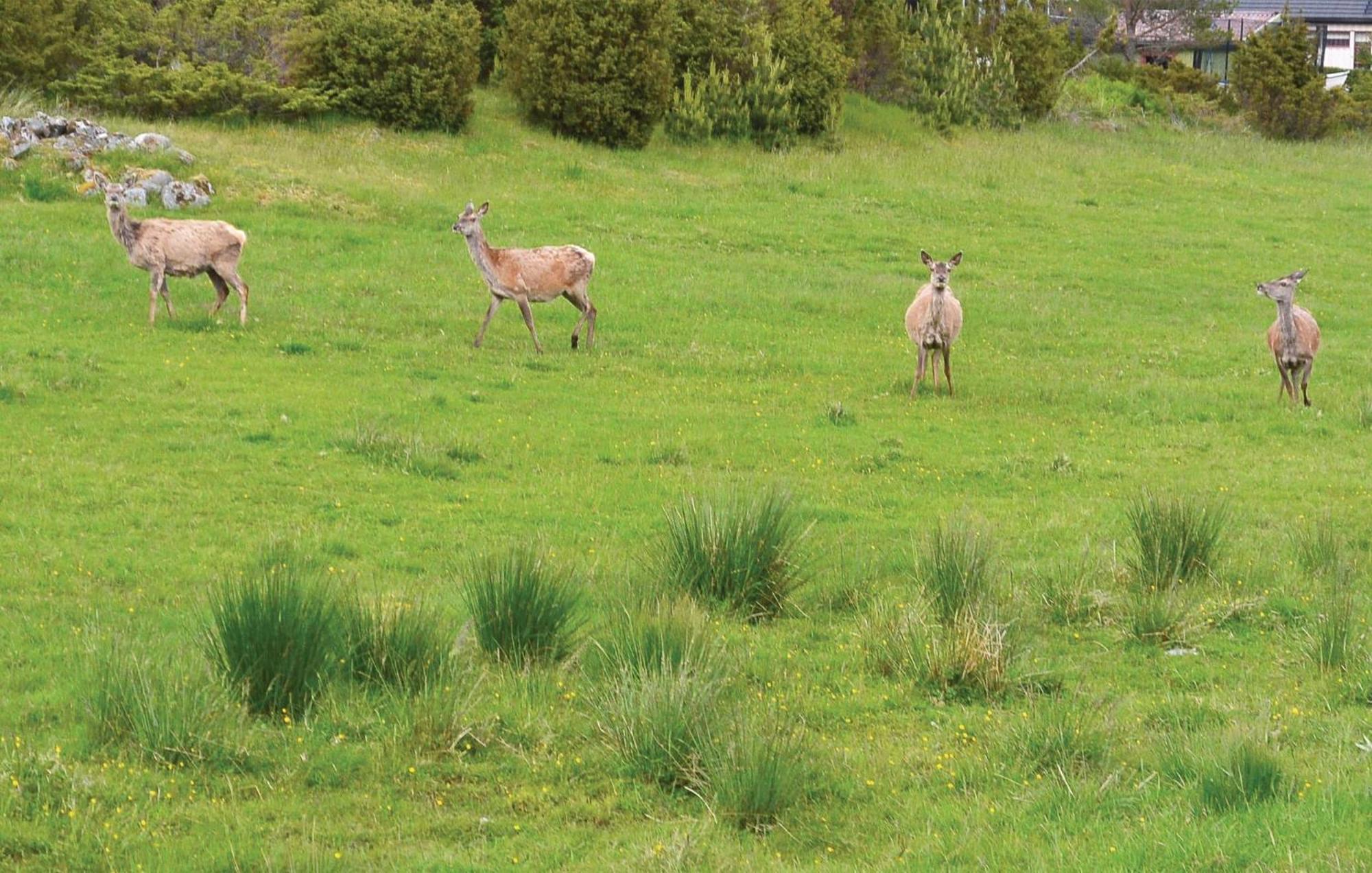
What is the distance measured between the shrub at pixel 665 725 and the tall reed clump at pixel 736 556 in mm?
2476

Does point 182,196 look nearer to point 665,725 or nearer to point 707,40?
point 707,40

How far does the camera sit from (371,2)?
34812mm

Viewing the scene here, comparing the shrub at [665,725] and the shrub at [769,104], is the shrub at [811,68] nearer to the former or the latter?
the shrub at [769,104]

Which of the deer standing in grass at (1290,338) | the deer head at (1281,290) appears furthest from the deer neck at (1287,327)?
the deer head at (1281,290)

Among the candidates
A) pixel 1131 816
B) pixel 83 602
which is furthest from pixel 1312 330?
pixel 83 602

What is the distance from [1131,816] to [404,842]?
334 centimetres

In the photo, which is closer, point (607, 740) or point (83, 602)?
point (607, 740)

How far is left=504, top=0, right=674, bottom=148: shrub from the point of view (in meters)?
35.7

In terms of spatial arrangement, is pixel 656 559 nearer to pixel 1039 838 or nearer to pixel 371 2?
pixel 1039 838

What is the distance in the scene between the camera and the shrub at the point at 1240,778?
7094mm

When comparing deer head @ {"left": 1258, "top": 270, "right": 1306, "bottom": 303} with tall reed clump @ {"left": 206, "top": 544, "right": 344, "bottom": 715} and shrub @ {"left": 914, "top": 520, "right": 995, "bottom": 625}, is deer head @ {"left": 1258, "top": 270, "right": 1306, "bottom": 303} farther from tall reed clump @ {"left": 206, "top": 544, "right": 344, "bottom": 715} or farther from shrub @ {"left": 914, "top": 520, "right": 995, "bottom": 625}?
tall reed clump @ {"left": 206, "top": 544, "right": 344, "bottom": 715}

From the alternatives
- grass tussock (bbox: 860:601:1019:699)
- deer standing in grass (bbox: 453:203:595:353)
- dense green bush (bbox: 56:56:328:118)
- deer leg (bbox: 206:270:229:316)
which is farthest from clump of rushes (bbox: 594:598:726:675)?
dense green bush (bbox: 56:56:328:118)

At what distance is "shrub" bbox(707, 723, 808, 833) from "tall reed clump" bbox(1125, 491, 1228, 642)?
4.24m

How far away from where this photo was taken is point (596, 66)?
3584 cm
